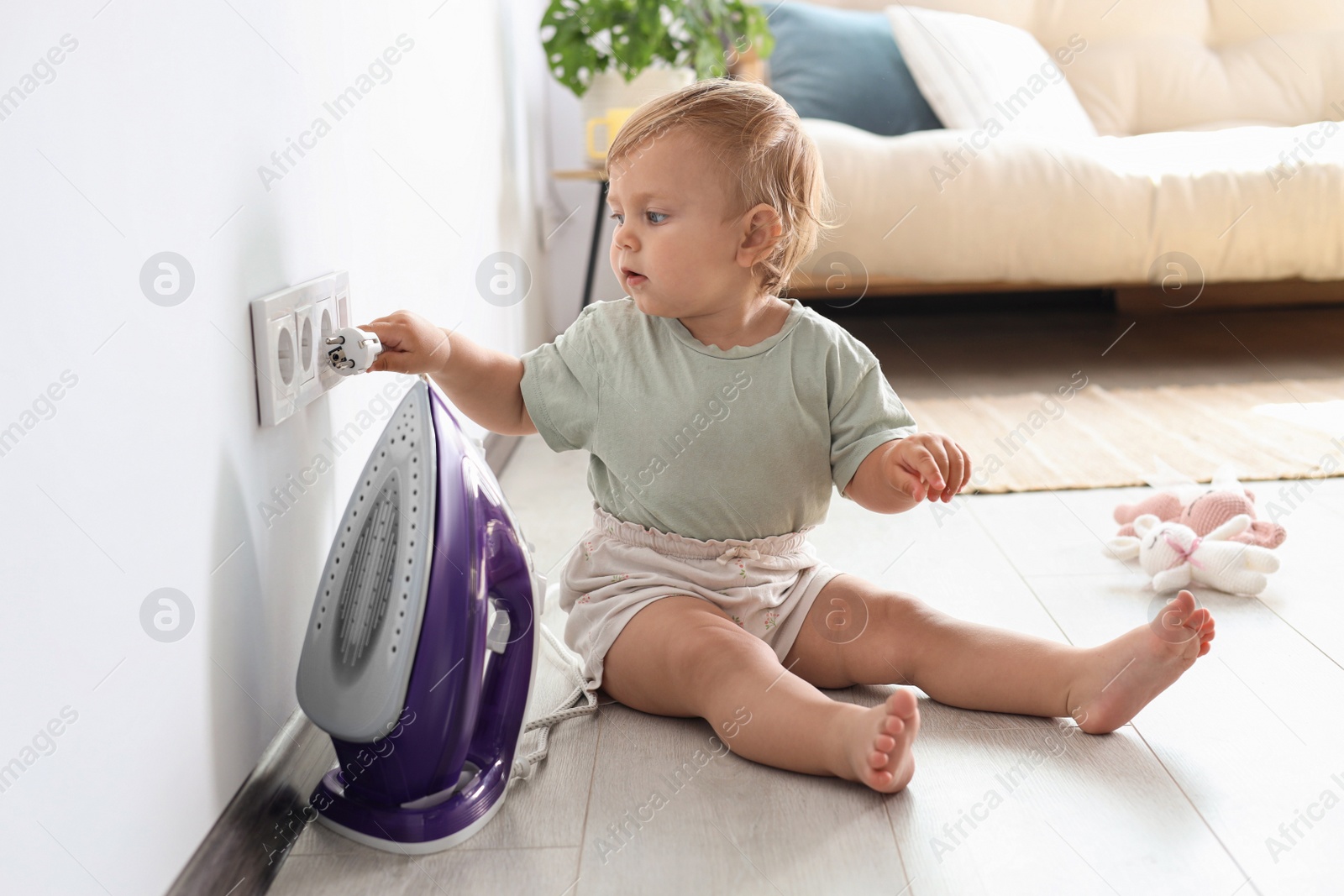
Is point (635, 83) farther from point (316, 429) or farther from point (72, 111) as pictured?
point (72, 111)

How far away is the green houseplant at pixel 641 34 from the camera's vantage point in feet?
7.02

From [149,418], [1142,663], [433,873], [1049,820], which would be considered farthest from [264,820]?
[1142,663]

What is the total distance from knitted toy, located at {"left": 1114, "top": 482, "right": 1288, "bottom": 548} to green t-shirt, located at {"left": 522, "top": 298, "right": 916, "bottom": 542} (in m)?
0.46

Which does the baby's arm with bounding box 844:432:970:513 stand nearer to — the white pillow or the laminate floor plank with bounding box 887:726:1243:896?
the laminate floor plank with bounding box 887:726:1243:896

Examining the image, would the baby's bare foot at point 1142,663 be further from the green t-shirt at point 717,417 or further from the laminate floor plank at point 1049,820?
the green t-shirt at point 717,417

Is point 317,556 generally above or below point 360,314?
below

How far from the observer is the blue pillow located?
2402 mm

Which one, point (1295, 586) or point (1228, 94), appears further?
point (1228, 94)

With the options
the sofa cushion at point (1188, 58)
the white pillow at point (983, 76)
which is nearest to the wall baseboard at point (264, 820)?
the white pillow at point (983, 76)

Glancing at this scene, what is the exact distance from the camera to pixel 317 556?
83 centimetres

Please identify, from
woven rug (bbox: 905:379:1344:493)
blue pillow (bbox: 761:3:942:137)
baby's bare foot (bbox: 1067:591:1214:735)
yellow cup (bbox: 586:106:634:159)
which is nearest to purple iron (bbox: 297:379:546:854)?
baby's bare foot (bbox: 1067:591:1214:735)

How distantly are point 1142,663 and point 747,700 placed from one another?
11.3 inches

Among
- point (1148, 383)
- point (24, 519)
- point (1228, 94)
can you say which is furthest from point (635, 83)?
point (24, 519)

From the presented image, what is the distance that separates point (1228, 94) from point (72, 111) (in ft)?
8.87
